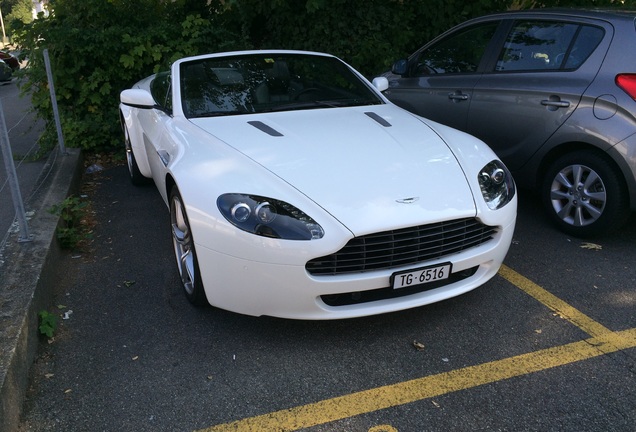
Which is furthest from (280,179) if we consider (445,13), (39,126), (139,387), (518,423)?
(39,126)

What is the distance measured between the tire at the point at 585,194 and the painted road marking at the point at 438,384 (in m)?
1.22

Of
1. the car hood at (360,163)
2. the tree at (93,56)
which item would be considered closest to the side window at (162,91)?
the car hood at (360,163)

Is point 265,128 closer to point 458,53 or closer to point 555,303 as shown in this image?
point 555,303

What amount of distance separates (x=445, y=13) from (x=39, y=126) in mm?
6634

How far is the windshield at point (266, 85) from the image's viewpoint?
412cm

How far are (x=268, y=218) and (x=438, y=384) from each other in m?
1.16

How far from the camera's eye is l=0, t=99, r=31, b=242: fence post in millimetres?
3490

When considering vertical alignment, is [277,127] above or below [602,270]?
above

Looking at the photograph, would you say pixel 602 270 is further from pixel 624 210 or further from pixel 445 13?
pixel 445 13

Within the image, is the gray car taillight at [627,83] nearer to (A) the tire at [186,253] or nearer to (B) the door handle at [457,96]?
(B) the door handle at [457,96]

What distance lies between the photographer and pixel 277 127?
370cm

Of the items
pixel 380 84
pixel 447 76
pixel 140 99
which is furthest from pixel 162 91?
pixel 447 76

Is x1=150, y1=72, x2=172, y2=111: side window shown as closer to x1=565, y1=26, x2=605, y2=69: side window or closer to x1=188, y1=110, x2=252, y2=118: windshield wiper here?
x1=188, y1=110, x2=252, y2=118: windshield wiper

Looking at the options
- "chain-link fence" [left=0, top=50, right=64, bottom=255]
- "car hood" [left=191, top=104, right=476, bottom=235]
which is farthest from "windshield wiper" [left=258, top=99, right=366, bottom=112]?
"chain-link fence" [left=0, top=50, right=64, bottom=255]
